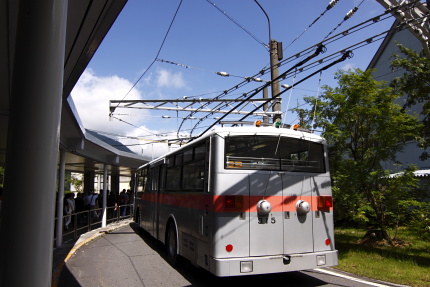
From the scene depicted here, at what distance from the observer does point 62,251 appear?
1027 centimetres

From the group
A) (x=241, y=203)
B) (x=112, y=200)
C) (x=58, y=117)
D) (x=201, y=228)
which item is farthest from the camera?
(x=112, y=200)

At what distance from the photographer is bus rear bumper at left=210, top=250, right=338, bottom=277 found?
5840 millimetres

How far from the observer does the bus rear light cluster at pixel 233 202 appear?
6180mm

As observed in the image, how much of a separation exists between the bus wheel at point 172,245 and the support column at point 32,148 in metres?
5.61

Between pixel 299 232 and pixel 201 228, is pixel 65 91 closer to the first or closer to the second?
pixel 201 228

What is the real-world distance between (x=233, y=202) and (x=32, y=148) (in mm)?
3884

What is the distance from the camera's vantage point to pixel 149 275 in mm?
7645

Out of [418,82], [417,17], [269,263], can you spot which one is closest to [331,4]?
[417,17]

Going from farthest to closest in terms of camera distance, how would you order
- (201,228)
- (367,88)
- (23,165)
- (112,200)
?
(112,200), (367,88), (201,228), (23,165)

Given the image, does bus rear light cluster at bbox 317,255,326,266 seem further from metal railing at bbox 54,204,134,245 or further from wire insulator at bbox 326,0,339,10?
metal railing at bbox 54,204,134,245

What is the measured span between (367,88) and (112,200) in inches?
683

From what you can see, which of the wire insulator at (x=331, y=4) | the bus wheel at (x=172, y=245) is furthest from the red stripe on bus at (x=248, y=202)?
the wire insulator at (x=331, y=4)

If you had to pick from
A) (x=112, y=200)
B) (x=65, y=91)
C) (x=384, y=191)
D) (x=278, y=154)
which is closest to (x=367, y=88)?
(x=384, y=191)

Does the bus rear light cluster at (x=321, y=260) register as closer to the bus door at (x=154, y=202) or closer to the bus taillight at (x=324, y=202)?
the bus taillight at (x=324, y=202)
